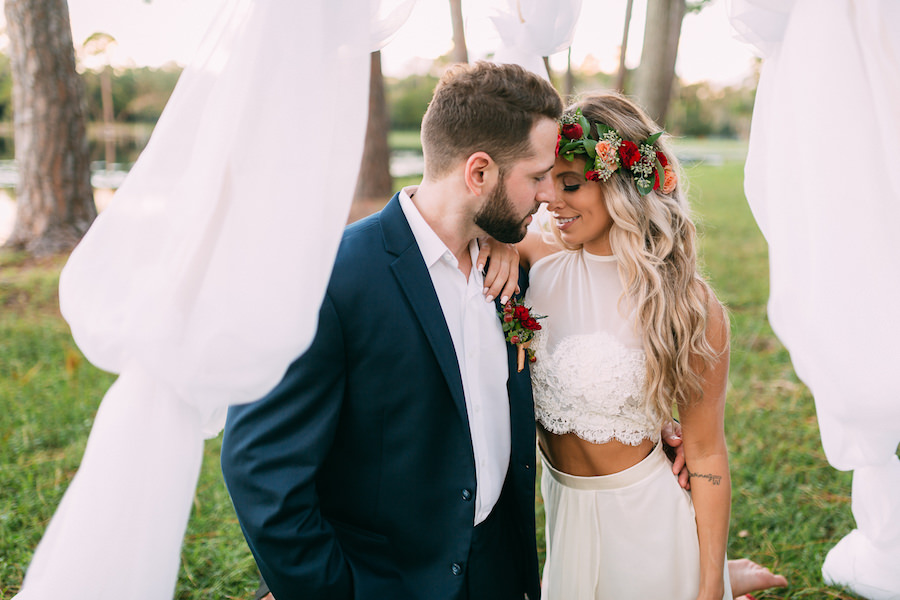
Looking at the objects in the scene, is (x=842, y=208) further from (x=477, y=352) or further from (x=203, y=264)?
(x=203, y=264)

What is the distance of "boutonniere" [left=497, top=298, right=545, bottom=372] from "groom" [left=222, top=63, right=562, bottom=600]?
4cm

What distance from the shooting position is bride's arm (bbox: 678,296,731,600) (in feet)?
8.16

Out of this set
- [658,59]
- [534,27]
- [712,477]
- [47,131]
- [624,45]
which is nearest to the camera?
[712,477]

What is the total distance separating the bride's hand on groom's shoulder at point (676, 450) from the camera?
2637 millimetres

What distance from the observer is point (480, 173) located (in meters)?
2.27

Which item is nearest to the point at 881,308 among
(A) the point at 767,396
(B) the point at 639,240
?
(B) the point at 639,240

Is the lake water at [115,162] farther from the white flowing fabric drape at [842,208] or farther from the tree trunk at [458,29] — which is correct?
the white flowing fabric drape at [842,208]

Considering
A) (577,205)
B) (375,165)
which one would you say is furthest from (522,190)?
(375,165)

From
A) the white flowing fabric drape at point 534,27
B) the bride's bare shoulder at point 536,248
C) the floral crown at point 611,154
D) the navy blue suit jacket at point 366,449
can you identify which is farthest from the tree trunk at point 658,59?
the navy blue suit jacket at point 366,449

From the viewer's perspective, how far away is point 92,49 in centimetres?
1567

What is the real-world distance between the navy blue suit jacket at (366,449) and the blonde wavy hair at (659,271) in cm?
81

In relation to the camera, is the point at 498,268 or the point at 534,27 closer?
the point at 498,268

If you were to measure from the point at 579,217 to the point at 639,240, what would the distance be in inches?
9.9

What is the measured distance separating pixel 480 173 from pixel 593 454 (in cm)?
121
